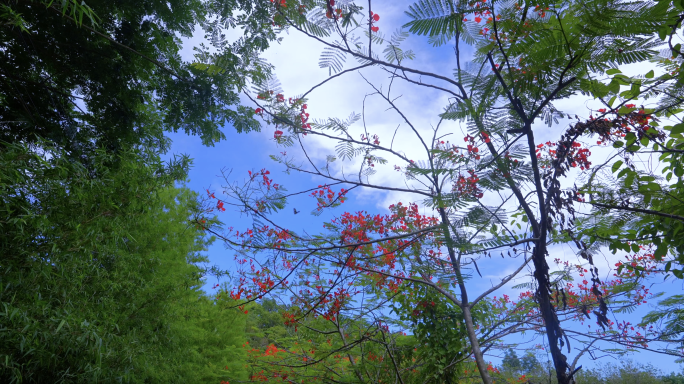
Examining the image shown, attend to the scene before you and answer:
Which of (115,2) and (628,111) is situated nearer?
(628,111)

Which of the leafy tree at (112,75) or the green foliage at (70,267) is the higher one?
the leafy tree at (112,75)

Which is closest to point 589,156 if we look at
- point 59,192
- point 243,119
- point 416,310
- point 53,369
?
point 416,310

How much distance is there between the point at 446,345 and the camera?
3.37 meters

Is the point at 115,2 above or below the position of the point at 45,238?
above

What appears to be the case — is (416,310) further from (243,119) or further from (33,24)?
(33,24)

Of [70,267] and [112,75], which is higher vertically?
[112,75]

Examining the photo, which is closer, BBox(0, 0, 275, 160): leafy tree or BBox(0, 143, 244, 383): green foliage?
BBox(0, 143, 244, 383): green foliage

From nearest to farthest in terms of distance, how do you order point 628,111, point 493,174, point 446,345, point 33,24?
point 493,174 < point 628,111 < point 446,345 < point 33,24

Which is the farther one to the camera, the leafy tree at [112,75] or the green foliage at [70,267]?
the leafy tree at [112,75]

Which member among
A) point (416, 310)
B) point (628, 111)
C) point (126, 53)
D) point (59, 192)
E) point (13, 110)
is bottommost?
point (416, 310)

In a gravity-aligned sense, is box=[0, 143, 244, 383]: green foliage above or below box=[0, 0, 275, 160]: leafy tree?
below

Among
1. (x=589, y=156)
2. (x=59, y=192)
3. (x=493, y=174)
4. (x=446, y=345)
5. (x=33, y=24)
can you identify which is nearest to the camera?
(x=493, y=174)

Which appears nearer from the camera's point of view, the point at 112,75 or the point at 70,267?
the point at 70,267

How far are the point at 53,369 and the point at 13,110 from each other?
266cm
